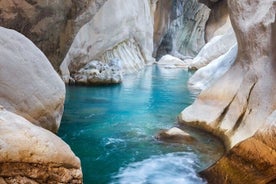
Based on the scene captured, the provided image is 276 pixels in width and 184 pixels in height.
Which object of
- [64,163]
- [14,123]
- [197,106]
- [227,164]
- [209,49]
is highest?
[14,123]

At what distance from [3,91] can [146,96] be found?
8163 mm

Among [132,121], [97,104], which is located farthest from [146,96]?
[132,121]

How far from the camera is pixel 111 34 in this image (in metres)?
20.0

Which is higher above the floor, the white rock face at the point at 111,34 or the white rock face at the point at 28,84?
the white rock face at the point at 28,84

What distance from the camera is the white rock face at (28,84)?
542 cm

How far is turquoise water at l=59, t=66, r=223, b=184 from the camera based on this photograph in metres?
5.32

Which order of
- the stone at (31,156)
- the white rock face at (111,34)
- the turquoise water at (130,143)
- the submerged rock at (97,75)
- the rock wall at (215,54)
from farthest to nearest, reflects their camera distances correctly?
the white rock face at (111,34)
the submerged rock at (97,75)
the rock wall at (215,54)
the turquoise water at (130,143)
the stone at (31,156)

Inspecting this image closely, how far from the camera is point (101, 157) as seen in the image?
6.04 meters

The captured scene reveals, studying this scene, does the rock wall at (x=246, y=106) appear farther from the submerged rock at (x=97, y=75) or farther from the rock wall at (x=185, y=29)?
the rock wall at (x=185, y=29)

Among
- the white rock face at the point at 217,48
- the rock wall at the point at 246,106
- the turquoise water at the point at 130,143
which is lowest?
the white rock face at the point at 217,48

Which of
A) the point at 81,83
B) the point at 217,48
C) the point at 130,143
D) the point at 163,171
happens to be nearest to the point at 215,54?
the point at 217,48

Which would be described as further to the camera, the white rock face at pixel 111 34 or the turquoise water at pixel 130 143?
the white rock face at pixel 111 34

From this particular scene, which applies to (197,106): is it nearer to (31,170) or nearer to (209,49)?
(31,170)

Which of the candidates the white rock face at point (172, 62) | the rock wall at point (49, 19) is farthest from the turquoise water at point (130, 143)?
the white rock face at point (172, 62)
